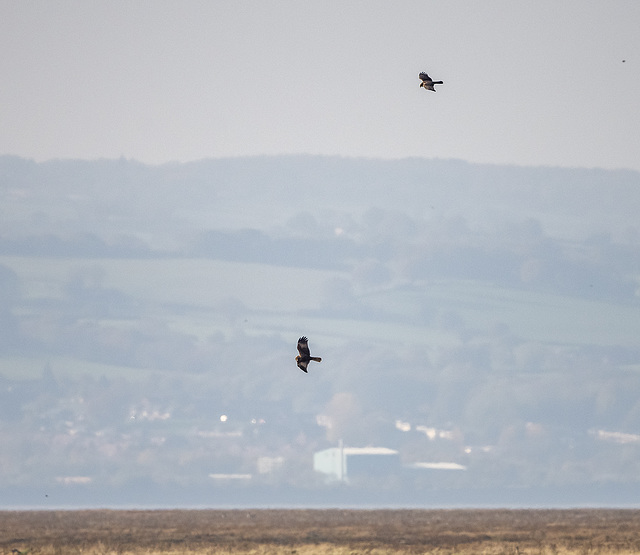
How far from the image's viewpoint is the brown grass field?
84.4 m

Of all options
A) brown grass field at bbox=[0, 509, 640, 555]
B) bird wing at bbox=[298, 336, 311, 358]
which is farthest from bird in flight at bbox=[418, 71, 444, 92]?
brown grass field at bbox=[0, 509, 640, 555]

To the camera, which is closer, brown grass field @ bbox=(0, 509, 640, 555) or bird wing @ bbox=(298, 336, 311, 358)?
bird wing @ bbox=(298, 336, 311, 358)

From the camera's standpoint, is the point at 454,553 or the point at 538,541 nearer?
the point at 454,553

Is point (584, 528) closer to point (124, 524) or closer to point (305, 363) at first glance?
point (124, 524)

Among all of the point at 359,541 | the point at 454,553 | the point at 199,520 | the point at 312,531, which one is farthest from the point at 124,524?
the point at 454,553

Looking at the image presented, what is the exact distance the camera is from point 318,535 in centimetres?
10556

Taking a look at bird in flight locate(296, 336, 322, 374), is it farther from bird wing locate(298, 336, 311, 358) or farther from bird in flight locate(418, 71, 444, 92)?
bird in flight locate(418, 71, 444, 92)

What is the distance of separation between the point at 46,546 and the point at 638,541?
1686 inches

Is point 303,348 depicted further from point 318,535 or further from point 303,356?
point 318,535

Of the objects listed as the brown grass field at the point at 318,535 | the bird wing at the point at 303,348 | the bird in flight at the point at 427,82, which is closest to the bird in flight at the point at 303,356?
the bird wing at the point at 303,348

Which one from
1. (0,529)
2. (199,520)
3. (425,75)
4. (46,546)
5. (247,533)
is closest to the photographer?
(425,75)

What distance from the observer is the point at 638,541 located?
8919 cm

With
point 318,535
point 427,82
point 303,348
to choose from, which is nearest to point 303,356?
point 303,348

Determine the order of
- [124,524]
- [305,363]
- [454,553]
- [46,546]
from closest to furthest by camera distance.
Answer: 1. [305,363]
2. [454,553]
3. [46,546]
4. [124,524]
